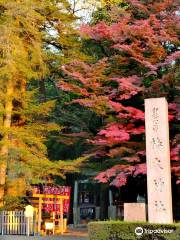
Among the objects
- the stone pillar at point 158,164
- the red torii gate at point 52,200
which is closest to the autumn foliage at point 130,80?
the stone pillar at point 158,164

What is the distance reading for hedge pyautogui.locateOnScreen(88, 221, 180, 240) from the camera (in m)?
11.3

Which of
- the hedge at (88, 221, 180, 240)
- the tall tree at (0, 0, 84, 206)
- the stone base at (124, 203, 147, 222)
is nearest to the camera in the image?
the hedge at (88, 221, 180, 240)

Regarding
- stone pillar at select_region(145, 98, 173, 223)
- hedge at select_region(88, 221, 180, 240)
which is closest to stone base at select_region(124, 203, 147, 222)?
stone pillar at select_region(145, 98, 173, 223)

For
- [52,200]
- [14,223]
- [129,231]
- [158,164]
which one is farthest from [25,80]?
[129,231]

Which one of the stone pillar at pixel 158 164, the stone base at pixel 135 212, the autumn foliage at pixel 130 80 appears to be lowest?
the stone base at pixel 135 212

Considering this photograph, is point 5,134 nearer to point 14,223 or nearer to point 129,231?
point 14,223

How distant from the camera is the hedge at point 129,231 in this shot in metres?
11.3

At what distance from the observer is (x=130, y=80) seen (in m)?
15.6

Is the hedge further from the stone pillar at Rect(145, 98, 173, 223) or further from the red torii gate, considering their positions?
the red torii gate

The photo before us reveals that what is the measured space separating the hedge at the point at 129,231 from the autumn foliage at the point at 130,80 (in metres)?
2.89

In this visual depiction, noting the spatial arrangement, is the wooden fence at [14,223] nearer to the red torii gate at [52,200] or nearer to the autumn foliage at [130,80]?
the red torii gate at [52,200]

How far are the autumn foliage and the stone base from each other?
203 centimetres

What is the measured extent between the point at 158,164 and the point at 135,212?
1489mm

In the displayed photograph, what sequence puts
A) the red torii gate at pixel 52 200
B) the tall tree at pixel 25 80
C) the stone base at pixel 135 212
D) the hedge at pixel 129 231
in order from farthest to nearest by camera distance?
1. the red torii gate at pixel 52 200
2. the tall tree at pixel 25 80
3. the stone base at pixel 135 212
4. the hedge at pixel 129 231
